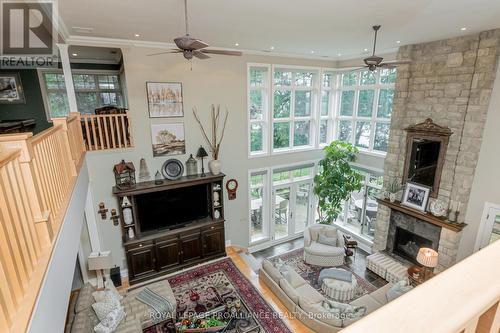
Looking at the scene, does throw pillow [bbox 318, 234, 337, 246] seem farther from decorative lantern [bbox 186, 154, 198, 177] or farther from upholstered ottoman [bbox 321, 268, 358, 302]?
decorative lantern [bbox 186, 154, 198, 177]

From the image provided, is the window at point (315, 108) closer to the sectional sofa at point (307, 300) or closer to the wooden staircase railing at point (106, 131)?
the wooden staircase railing at point (106, 131)

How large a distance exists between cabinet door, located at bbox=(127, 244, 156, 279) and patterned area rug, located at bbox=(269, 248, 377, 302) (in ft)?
9.46

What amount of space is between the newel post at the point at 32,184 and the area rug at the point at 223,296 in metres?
3.69

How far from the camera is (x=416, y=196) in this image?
6.18 m

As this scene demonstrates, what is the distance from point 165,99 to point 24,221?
471cm

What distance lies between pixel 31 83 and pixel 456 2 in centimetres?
897

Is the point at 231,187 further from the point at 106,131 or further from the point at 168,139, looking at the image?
the point at 106,131

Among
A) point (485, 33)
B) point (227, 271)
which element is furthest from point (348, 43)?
point (227, 271)

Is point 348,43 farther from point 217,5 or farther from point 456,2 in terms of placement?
point 217,5

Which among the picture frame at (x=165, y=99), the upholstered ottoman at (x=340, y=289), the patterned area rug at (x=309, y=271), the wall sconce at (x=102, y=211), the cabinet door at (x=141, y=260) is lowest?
the patterned area rug at (x=309, y=271)

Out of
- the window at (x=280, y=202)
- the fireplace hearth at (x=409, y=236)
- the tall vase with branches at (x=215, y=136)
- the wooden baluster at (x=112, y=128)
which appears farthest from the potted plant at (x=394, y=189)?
the wooden baluster at (x=112, y=128)

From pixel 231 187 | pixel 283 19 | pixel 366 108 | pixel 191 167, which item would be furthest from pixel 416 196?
pixel 191 167

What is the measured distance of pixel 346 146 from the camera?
7.66 m

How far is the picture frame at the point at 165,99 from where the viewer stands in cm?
581
